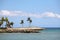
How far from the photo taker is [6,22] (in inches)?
2613

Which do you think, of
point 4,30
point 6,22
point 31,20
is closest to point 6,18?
point 6,22

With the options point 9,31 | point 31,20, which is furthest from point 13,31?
point 31,20

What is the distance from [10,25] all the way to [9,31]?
6.68 m

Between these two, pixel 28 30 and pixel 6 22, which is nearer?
pixel 28 30

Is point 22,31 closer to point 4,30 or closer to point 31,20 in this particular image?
point 4,30

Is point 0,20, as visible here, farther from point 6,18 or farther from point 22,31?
point 22,31

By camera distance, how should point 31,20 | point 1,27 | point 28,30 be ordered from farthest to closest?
point 31,20 < point 1,27 < point 28,30

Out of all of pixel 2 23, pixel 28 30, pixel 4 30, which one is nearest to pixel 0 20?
pixel 2 23

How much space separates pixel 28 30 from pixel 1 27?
30.6ft

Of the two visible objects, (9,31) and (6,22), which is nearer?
(9,31)

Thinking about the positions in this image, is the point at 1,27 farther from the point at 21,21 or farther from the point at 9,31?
the point at 21,21

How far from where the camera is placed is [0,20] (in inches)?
2544

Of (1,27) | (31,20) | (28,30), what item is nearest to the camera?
(28,30)

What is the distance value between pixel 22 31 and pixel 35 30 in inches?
142
